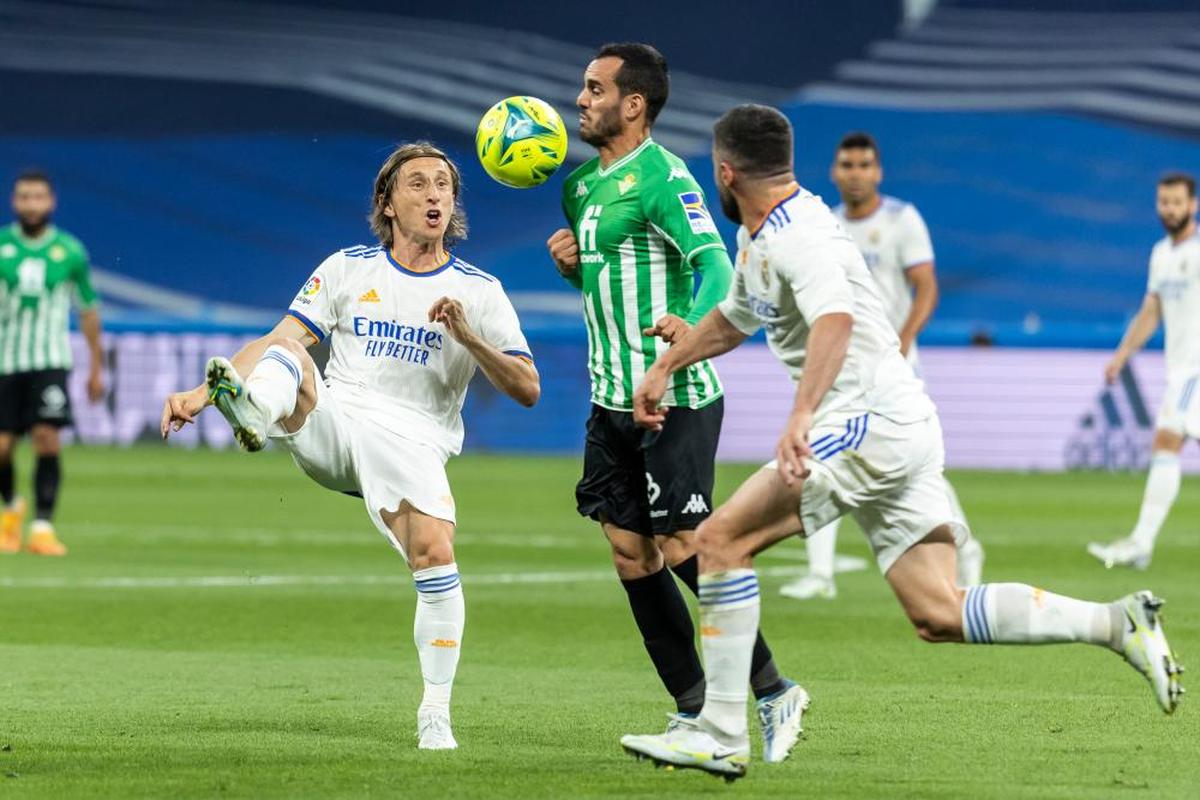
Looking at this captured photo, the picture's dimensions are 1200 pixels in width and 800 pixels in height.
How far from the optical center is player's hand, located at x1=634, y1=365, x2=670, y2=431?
20.7 ft

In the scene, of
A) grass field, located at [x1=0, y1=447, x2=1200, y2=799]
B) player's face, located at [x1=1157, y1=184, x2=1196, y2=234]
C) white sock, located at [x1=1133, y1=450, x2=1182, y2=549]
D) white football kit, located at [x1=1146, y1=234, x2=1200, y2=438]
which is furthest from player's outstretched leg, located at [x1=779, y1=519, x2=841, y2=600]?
player's face, located at [x1=1157, y1=184, x2=1196, y2=234]

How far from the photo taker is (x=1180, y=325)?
14.0 meters

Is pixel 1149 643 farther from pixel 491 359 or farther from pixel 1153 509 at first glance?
pixel 1153 509

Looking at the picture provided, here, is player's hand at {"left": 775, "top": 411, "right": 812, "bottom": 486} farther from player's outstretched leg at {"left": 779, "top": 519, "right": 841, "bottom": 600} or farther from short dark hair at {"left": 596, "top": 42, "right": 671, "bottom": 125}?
player's outstretched leg at {"left": 779, "top": 519, "right": 841, "bottom": 600}

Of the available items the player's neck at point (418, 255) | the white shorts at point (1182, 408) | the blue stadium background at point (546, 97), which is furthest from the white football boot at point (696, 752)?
the blue stadium background at point (546, 97)

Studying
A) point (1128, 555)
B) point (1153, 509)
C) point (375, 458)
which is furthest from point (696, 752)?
point (1153, 509)

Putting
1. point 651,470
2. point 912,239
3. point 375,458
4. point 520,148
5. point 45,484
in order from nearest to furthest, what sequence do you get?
point 651,470
point 375,458
point 520,148
point 912,239
point 45,484

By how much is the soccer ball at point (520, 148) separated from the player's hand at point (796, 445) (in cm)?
208

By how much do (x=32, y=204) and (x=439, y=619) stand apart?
8.62m

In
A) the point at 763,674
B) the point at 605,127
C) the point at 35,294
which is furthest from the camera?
the point at 35,294

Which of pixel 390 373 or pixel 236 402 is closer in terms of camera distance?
pixel 236 402

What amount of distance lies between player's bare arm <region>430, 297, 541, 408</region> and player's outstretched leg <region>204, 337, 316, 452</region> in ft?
1.78

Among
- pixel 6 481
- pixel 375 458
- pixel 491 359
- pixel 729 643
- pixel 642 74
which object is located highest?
pixel 642 74

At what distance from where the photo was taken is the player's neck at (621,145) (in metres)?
7.18
